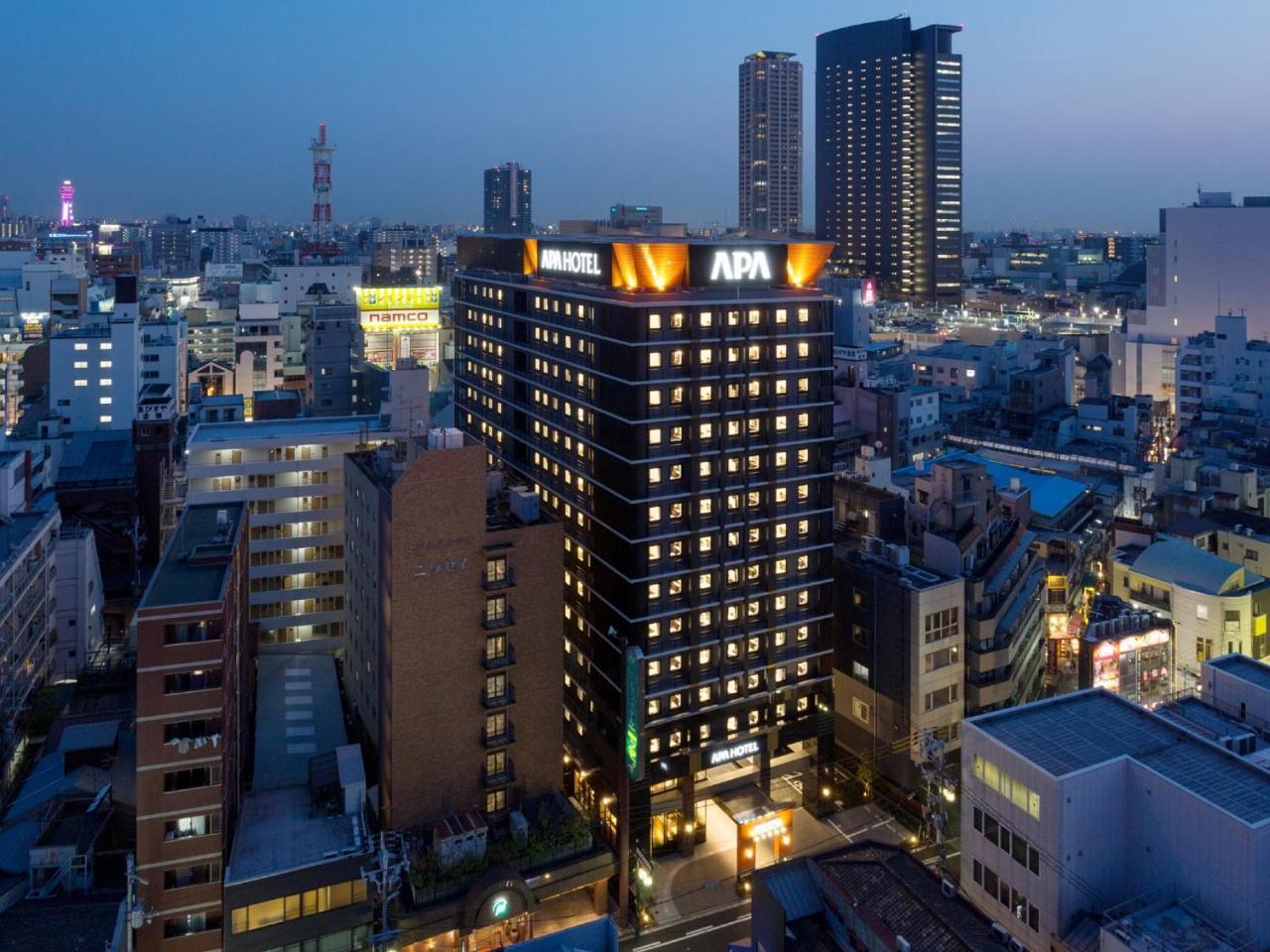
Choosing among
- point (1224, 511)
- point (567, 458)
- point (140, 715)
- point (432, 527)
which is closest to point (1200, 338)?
point (1224, 511)

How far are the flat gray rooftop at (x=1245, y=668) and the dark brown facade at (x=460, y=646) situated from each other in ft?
75.2

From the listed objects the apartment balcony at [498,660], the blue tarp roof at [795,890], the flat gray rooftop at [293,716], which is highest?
the apartment balcony at [498,660]

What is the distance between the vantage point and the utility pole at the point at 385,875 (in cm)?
3008

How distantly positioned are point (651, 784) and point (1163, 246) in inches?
4487

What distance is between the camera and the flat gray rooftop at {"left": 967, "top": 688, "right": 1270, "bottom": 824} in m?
23.8

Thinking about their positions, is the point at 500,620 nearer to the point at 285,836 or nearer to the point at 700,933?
the point at 285,836

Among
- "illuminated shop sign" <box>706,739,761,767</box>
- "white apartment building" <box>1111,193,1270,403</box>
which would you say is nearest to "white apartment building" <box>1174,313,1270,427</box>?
"white apartment building" <box>1111,193,1270,403</box>

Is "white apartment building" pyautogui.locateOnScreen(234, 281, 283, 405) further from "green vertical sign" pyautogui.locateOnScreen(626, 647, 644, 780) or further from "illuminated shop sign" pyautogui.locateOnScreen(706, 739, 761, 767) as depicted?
"illuminated shop sign" pyautogui.locateOnScreen(706, 739, 761, 767)

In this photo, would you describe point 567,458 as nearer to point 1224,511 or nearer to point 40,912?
point 40,912

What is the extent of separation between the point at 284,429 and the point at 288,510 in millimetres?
5333

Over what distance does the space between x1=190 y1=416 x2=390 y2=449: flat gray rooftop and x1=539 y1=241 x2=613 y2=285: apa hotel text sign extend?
49.8 feet

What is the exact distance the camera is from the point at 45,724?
154 ft

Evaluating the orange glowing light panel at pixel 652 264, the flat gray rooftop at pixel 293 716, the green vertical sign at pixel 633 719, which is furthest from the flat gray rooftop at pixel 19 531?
the orange glowing light panel at pixel 652 264

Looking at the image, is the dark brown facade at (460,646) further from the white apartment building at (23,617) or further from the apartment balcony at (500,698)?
the white apartment building at (23,617)
